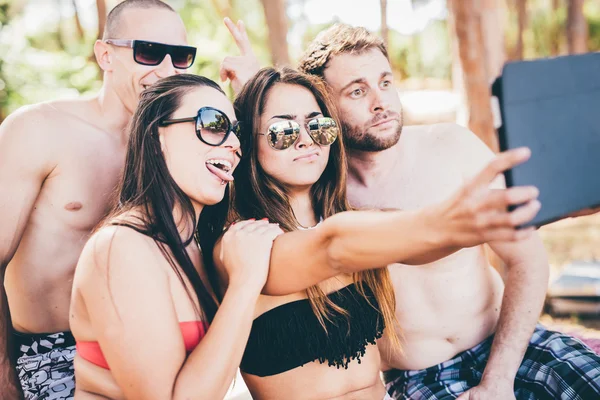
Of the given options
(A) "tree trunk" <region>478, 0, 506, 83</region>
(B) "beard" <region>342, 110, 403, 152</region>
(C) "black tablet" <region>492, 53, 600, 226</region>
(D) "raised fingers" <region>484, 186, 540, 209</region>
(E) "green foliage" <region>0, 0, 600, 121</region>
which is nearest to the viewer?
(D) "raised fingers" <region>484, 186, 540, 209</region>

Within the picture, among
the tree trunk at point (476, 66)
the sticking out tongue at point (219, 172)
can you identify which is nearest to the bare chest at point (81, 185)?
the sticking out tongue at point (219, 172)

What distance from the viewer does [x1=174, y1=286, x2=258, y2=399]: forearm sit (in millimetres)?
1810

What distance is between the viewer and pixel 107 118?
9.89 ft

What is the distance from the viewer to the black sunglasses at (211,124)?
2.12 m

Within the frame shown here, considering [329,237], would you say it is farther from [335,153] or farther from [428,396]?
[428,396]

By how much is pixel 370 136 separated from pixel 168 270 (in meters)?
1.32

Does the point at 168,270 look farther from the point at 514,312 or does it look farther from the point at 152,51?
the point at 514,312

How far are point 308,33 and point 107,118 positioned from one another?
28357 millimetres

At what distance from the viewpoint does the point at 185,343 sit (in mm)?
1983

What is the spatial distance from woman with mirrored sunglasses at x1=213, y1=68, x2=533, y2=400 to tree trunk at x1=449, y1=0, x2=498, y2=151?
318 centimetres

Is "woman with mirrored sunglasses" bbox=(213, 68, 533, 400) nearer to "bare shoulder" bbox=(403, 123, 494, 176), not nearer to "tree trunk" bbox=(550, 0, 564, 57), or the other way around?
"bare shoulder" bbox=(403, 123, 494, 176)

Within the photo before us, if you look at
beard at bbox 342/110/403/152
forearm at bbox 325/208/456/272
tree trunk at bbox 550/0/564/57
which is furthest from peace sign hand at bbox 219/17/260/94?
tree trunk at bbox 550/0/564/57

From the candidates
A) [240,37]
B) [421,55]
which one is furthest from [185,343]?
[421,55]

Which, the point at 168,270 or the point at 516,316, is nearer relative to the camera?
the point at 168,270
